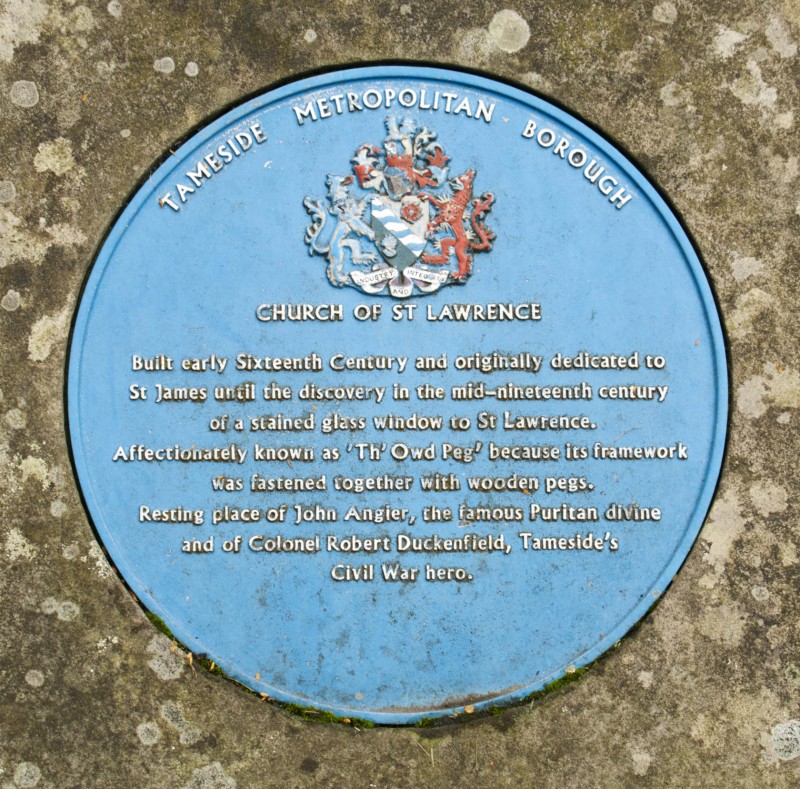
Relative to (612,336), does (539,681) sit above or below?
below

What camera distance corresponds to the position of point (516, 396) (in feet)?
10.2

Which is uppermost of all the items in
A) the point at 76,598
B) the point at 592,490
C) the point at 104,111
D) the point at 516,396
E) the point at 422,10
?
the point at 422,10

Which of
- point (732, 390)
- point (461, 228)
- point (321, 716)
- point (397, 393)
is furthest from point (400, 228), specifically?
point (321, 716)

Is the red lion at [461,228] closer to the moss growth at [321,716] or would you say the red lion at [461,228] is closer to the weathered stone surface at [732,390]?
the weathered stone surface at [732,390]

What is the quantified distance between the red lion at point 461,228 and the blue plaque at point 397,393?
0.01 metres

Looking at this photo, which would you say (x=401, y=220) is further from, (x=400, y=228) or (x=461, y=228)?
(x=461, y=228)

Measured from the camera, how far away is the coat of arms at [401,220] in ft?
10.3

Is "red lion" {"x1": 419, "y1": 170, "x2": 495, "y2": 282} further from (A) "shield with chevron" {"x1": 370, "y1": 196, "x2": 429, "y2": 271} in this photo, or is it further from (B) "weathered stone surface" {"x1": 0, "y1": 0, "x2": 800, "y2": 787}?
(B) "weathered stone surface" {"x1": 0, "y1": 0, "x2": 800, "y2": 787}

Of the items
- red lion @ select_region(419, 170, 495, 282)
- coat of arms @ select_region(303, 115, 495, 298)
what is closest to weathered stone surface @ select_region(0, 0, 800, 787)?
coat of arms @ select_region(303, 115, 495, 298)

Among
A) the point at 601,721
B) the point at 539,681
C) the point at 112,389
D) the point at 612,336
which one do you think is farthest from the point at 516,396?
the point at 112,389

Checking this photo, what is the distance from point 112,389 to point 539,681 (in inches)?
82.2

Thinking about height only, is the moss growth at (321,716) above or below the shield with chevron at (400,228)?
below

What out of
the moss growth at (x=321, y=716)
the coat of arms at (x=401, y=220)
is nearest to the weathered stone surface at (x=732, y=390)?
the moss growth at (x=321, y=716)

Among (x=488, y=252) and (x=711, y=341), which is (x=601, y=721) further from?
(x=488, y=252)
